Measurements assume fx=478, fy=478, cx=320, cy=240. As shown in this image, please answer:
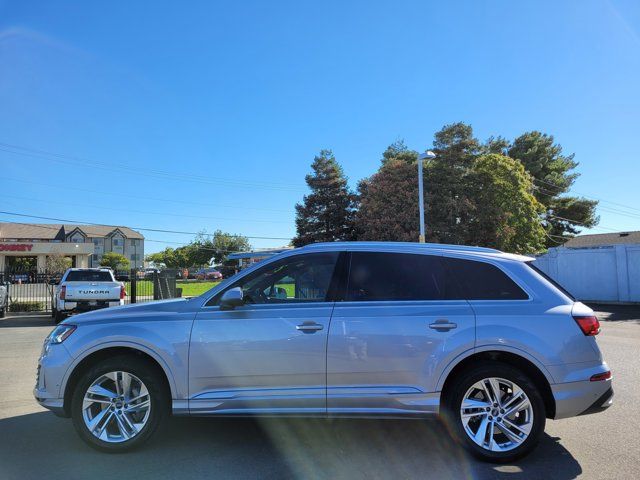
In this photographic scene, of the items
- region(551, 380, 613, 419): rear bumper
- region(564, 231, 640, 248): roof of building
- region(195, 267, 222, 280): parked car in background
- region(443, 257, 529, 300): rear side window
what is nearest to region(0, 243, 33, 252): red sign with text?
region(195, 267, 222, 280): parked car in background

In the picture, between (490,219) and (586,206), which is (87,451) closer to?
(490,219)

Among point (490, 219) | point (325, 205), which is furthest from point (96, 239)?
point (490, 219)

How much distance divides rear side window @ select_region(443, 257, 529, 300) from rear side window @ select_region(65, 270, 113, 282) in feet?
44.9

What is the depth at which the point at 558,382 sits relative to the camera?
397 cm

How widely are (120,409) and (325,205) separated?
31024 mm

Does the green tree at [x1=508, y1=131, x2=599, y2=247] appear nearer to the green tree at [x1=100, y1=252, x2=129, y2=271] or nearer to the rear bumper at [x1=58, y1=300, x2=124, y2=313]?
the rear bumper at [x1=58, y1=300, x2=124, y2=313]

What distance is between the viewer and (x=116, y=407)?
423cm

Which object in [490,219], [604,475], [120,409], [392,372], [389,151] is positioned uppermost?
[389,151]

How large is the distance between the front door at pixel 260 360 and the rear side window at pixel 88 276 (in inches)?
494

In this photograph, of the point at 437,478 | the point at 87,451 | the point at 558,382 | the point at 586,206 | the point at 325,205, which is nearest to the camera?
the point at 437,478

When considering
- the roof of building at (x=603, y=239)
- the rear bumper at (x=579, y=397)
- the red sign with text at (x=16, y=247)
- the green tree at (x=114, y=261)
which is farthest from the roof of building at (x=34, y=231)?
the rear bumper at (x=579, y=397)

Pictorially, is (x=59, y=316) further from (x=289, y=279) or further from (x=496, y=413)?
(x=496, y=413)

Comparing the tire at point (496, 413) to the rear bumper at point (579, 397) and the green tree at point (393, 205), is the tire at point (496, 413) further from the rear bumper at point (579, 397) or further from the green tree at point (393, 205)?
the green tree at point (393, 205)

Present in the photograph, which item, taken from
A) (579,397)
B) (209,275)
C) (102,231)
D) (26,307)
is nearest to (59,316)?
(26,307)
